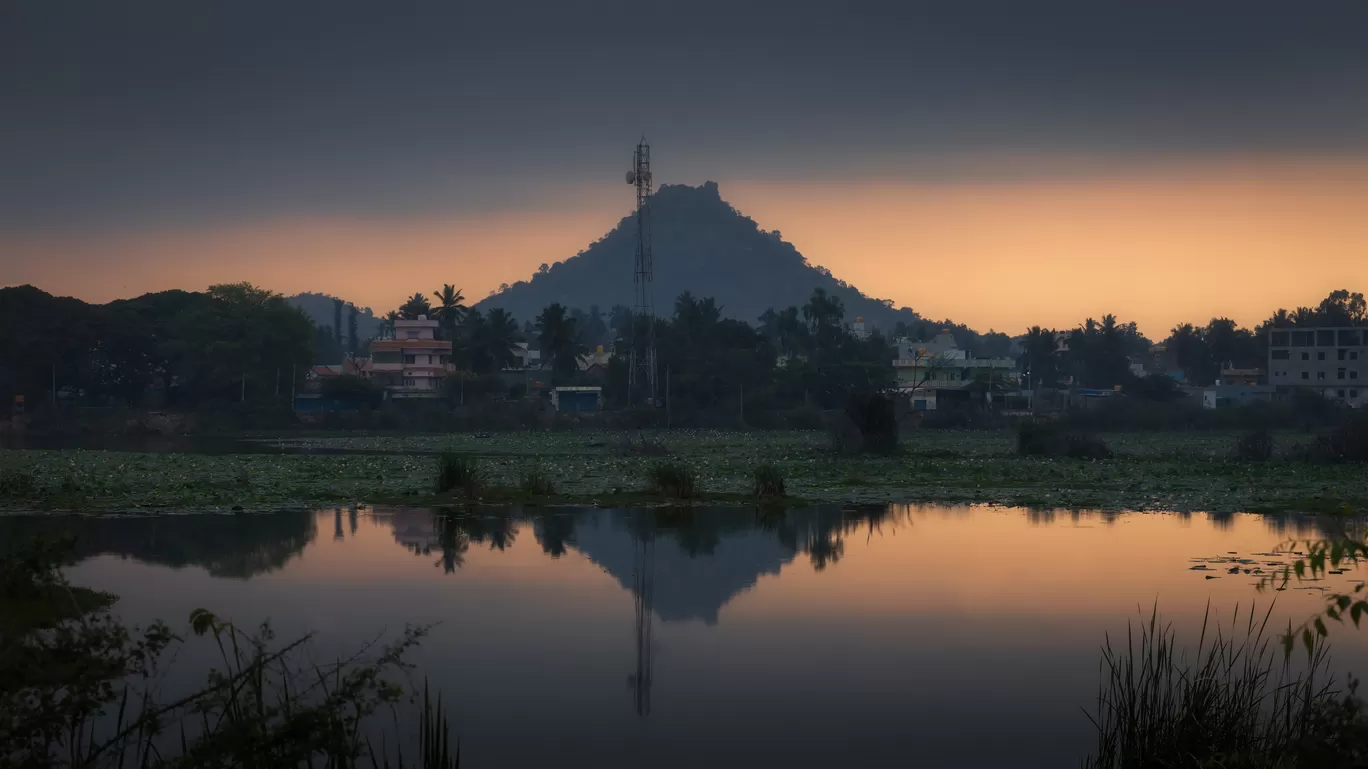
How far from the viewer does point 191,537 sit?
22.7 meters

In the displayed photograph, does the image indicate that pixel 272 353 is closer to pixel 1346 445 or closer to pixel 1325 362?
pixel 1346 445

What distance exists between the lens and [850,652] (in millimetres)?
14195

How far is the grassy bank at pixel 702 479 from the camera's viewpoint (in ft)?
96.8

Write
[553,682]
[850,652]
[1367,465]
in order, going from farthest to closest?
1. [1367,465]
2. [850,652]
3. [553,682]

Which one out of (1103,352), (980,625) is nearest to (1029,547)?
(980,625)

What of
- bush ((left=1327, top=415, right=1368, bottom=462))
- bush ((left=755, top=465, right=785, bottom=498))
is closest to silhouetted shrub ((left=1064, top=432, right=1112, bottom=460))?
bush ((left=1327, top=415, right=1368, bottom=462))

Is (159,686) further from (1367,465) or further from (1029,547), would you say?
(1367,465)

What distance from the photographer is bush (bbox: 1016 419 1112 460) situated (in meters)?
47.8

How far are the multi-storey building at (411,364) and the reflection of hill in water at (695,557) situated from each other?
240 ft

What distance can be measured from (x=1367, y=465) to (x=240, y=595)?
38072 millimetres

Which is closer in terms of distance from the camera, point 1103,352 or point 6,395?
point 6,395

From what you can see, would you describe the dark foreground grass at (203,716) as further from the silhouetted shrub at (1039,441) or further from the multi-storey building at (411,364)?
the multi-storey building at (411,364)

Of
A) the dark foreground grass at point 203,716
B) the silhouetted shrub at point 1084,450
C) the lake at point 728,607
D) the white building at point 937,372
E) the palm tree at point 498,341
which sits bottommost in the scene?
the lake at point 728,607

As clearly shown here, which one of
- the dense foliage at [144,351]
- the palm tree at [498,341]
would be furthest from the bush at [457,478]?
the palm tree at [498,341]
